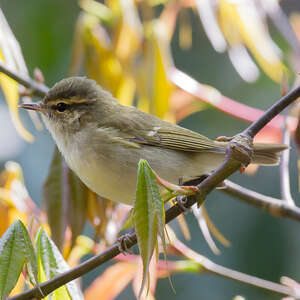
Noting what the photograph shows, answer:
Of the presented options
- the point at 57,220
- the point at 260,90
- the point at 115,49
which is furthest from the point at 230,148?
the point at 260,90

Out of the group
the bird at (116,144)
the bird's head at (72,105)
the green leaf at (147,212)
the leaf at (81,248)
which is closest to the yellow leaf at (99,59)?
the bird at (116,144)

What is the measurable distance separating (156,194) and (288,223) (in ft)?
6.46

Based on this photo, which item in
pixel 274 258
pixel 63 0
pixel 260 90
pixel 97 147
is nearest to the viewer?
pixel 97 147

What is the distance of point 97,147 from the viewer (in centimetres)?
207

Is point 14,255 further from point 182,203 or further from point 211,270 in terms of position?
point 211,270

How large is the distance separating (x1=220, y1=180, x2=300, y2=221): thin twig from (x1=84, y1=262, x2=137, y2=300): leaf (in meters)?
0.45

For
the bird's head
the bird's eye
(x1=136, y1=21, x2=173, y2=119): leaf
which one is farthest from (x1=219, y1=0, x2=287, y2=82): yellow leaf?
the bird's eye

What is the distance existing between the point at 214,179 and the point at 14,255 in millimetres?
472

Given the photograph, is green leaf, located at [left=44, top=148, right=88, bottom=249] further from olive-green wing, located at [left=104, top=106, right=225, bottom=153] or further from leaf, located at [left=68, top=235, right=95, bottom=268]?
olive-green wing, located at [left=104, top=106, right=225, bottom=153]

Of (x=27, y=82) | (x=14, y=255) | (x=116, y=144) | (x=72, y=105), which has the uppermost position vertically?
(x=72, y=105)

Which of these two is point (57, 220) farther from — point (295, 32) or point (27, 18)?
point (27, 18)

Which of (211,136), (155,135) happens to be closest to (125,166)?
(155,135)

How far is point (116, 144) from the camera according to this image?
2.10 metres

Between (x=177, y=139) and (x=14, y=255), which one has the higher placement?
(x=177, y=139)
